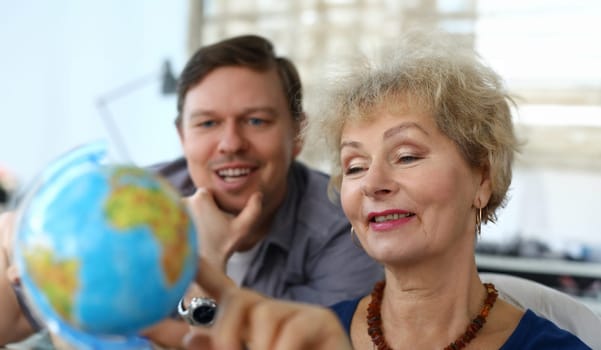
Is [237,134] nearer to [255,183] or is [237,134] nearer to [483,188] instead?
[255,183]

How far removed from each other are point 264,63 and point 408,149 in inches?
31.4

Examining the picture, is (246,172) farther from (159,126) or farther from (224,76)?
(159,126)

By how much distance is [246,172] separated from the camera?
1848mm

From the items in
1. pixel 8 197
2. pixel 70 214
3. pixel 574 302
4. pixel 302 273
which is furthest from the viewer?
pixel 8 197

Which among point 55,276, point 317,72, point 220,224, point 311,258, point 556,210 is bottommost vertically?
point 556,210

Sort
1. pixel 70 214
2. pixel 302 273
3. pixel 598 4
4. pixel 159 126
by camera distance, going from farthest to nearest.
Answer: pixel 159 126 → pixel 598 4 → pixel 302 273 → pixel 70 214

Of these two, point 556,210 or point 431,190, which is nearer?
point 431,190

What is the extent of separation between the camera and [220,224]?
5.66ft

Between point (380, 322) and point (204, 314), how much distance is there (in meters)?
0.36

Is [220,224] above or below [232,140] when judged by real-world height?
below

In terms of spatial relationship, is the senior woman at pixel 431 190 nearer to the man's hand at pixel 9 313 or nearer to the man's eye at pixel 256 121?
the man's eye at pixel 256 121

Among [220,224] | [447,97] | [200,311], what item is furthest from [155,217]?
[220,224]

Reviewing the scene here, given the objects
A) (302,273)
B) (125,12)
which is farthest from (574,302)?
(125,12)

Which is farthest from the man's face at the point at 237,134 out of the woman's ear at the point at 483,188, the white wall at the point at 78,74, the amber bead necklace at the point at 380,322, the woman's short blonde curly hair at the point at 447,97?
the white wall at the point at 78,74
